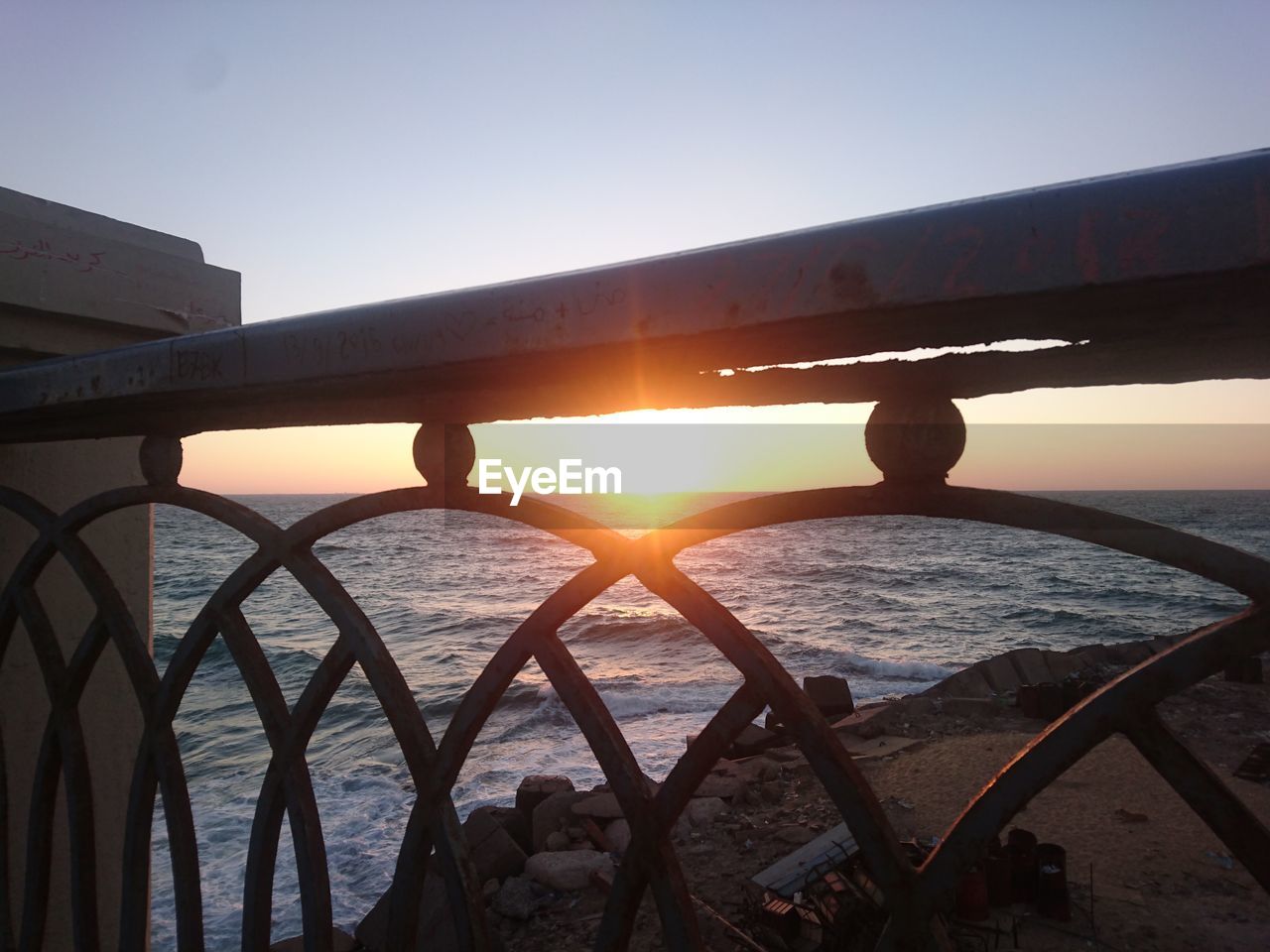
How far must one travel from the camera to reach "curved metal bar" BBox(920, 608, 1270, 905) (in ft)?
2.50

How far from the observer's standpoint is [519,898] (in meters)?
8.90

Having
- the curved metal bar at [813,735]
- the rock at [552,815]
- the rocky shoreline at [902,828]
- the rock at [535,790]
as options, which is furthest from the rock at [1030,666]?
the curved metal bar at [813,735]

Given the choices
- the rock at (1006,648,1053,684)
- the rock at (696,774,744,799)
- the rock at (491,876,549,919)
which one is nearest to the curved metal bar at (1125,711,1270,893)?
the rock at (491,876,549,919)

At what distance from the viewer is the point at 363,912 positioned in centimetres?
1020

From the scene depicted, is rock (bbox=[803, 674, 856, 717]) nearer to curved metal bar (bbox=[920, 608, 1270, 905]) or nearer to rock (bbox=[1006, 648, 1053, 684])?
rock (bbox=[1006, 648, 1053, 684])

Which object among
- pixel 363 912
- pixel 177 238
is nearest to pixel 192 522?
pixel 363 912

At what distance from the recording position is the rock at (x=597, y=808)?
35.9 feet

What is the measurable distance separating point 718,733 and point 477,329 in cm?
62

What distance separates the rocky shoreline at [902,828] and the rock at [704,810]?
3 cm

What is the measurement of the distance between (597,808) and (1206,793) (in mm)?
11102

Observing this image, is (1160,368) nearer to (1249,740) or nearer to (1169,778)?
(1169,778)

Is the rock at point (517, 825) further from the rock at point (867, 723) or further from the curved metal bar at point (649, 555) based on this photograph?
the curved metal bar at point (649, 555)

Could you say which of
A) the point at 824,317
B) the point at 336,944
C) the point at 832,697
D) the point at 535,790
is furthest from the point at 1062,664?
the point at 824,317

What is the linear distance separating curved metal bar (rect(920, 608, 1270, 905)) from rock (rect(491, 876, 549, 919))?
29.5 ft
